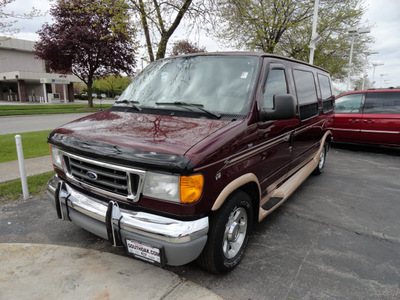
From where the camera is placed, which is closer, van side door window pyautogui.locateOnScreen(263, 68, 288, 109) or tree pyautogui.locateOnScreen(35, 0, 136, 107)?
van side door window pyautogui.locateOnScreen(263, 68, 288, 109)

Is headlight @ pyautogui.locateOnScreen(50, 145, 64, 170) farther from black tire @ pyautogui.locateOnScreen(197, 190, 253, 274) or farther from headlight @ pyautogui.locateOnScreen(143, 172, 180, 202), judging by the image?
black tire @ pyautogui.locateOnScreen(197, 190, 253, 274)

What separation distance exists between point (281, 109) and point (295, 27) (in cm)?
1558

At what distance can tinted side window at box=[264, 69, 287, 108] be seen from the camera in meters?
2.99

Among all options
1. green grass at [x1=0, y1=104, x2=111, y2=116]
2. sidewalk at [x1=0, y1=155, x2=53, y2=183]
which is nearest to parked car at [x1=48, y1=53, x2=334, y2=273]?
sidewalk at [x1=0, y1=155, x2=53, y2=183]

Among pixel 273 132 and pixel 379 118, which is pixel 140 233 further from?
pixel 379 118

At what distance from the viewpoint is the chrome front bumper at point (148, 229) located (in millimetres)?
2023

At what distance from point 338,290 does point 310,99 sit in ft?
9.65

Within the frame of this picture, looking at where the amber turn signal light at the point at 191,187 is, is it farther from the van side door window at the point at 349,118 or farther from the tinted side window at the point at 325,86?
the van side door window at the point at 349,118

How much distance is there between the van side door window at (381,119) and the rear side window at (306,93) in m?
4.19

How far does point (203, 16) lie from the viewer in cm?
828

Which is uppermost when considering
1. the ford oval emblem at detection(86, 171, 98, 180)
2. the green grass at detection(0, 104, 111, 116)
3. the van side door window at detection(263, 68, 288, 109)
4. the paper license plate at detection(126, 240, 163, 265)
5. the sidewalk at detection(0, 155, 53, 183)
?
the van side door window at detection(263, 68, 288, 109)

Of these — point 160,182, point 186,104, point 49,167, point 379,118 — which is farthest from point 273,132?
point 379,118

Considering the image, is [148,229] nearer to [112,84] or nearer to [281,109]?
[281,109]

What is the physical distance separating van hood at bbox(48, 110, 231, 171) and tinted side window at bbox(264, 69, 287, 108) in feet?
2.61
